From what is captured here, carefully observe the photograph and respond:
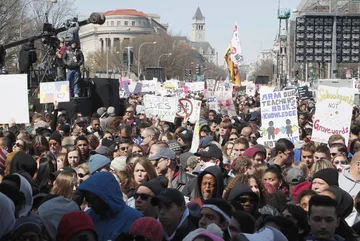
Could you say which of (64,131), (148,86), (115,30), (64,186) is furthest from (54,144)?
(115,30)

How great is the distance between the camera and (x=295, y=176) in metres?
8.97

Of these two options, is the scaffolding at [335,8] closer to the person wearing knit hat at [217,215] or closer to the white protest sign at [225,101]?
the white protest sign at [225,101]

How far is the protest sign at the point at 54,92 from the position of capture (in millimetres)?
18469

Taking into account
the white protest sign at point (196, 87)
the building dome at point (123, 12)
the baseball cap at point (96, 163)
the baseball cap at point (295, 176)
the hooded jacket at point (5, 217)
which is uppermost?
the building dome at point (123, 12)

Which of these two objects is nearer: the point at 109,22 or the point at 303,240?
the point at 303,240

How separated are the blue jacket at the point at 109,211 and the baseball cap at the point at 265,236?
3.19 feet

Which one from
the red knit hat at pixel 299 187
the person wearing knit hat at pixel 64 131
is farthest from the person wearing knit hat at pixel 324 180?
the person wearing knit hat at pixel 64 131

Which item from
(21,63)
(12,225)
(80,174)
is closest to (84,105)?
(21,63)

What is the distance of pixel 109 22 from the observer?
16625cm

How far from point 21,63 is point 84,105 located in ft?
7.55

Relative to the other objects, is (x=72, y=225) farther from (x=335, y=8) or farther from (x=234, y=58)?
(x=335, y=8)

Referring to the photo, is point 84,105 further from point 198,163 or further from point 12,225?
point 12,225

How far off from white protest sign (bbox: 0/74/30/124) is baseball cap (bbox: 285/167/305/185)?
5694 mm

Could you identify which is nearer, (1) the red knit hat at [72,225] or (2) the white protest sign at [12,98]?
(1) the red knit hat at [72,225]
